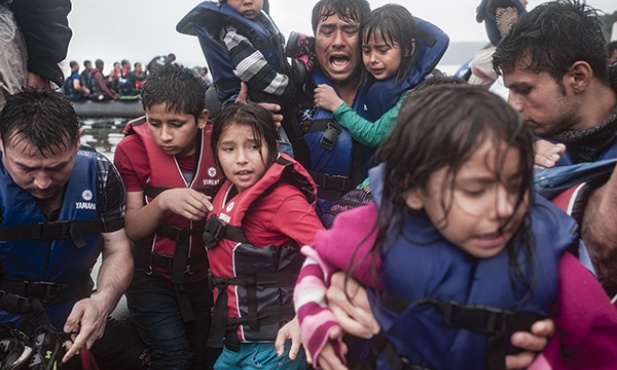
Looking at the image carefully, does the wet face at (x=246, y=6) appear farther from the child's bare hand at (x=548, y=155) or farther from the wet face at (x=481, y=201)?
the wet face at (x=481, y=201)

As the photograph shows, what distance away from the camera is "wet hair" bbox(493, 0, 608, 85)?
6.60 ft

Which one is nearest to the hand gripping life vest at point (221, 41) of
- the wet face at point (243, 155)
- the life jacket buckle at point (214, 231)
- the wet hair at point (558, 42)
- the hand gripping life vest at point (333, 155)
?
Result: the hand gripping life vest at point (333, 155)

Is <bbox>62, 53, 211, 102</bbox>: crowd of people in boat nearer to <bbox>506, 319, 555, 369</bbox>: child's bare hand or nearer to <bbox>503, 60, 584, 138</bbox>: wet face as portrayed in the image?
<bbox>503, 60, 584, 138</bbox>: wet face

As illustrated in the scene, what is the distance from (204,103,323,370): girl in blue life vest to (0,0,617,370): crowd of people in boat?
10 mm

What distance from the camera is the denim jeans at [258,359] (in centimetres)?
222

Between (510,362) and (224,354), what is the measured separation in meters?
1.43

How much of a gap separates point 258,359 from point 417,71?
1.76 metres

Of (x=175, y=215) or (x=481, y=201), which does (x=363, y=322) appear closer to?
(x=481, y=201)

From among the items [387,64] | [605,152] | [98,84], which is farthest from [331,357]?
[98,84]

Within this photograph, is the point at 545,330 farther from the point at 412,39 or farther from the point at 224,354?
the point at 412,39

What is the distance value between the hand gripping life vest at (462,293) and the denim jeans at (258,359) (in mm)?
985

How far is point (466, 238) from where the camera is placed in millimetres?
1278

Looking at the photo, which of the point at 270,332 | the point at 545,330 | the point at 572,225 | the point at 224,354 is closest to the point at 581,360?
the point at 545,330

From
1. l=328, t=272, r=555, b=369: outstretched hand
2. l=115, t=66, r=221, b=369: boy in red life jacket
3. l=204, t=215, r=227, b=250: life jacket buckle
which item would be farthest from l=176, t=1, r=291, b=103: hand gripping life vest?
l=328, t=272, r=555, b=369: outstretched hand
